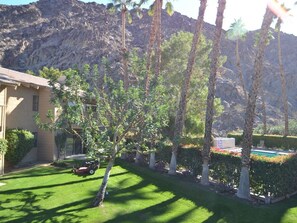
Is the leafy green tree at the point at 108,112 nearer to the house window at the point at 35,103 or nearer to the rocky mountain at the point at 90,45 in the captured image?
the house window at the point at 35,103

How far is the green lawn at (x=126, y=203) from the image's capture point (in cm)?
1398

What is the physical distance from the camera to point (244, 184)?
1702cm

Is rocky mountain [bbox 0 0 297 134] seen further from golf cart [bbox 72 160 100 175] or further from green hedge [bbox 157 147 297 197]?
golf cart [bbox 72 160 100 175]

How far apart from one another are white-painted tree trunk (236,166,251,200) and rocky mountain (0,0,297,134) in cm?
5717

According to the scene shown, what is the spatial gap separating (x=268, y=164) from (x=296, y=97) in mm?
101248

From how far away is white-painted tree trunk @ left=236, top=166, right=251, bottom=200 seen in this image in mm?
16984

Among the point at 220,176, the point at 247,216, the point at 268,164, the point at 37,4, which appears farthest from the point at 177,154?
the point at 37,4

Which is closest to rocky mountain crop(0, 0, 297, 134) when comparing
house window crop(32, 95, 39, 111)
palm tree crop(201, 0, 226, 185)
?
house window crop(32, 95, 39, 111)

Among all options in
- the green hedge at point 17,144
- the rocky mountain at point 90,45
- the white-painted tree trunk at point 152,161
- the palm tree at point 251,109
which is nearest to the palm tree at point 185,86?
the white-painted tree trunk at point 152,161

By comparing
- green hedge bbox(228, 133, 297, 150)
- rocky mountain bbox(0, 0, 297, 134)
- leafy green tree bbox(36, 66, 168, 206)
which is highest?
rocky mountain bbox(0, 0, 297, 134)

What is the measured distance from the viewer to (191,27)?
142 m

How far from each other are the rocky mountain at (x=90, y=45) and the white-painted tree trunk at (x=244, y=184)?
57.2 meters

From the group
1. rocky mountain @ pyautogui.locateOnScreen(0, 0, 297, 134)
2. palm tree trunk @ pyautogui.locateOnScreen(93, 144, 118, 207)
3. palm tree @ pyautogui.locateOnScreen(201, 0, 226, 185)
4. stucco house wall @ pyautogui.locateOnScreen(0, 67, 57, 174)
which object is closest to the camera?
palm tree trunk @ pyautogui.locateOnScreen(93, 144, 118, 207)

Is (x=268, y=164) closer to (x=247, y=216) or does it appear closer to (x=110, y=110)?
(x=247, y=216)
